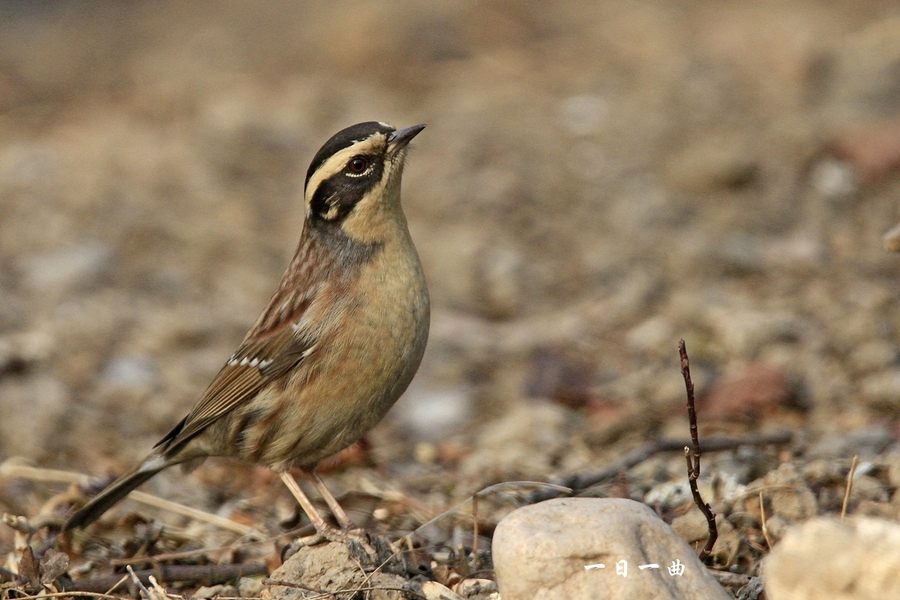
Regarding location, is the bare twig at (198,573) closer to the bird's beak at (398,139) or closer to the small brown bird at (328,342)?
the small brown bird at (328,342)

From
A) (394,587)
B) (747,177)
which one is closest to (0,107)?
(747,177)

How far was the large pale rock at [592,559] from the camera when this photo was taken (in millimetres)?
3992

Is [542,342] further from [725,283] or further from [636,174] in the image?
[636,174]

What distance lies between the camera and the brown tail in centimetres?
600

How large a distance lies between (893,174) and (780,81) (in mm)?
2772

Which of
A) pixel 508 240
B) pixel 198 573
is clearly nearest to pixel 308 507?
pixel 198 573

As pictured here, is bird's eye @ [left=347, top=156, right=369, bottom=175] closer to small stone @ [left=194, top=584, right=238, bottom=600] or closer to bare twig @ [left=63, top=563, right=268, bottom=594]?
bare twig @ [left=63, top=563, right=268, bottom=594]

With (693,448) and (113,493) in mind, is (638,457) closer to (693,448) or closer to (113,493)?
(693,448)

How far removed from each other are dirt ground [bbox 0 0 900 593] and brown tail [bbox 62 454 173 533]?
148 mm

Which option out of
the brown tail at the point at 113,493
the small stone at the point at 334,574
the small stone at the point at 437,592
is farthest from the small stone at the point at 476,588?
the brown tail at the point at 113,493

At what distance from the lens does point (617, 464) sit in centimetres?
615

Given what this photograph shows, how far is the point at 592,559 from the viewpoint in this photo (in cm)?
404

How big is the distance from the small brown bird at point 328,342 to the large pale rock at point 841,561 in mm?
2648

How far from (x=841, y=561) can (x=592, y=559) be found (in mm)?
939
